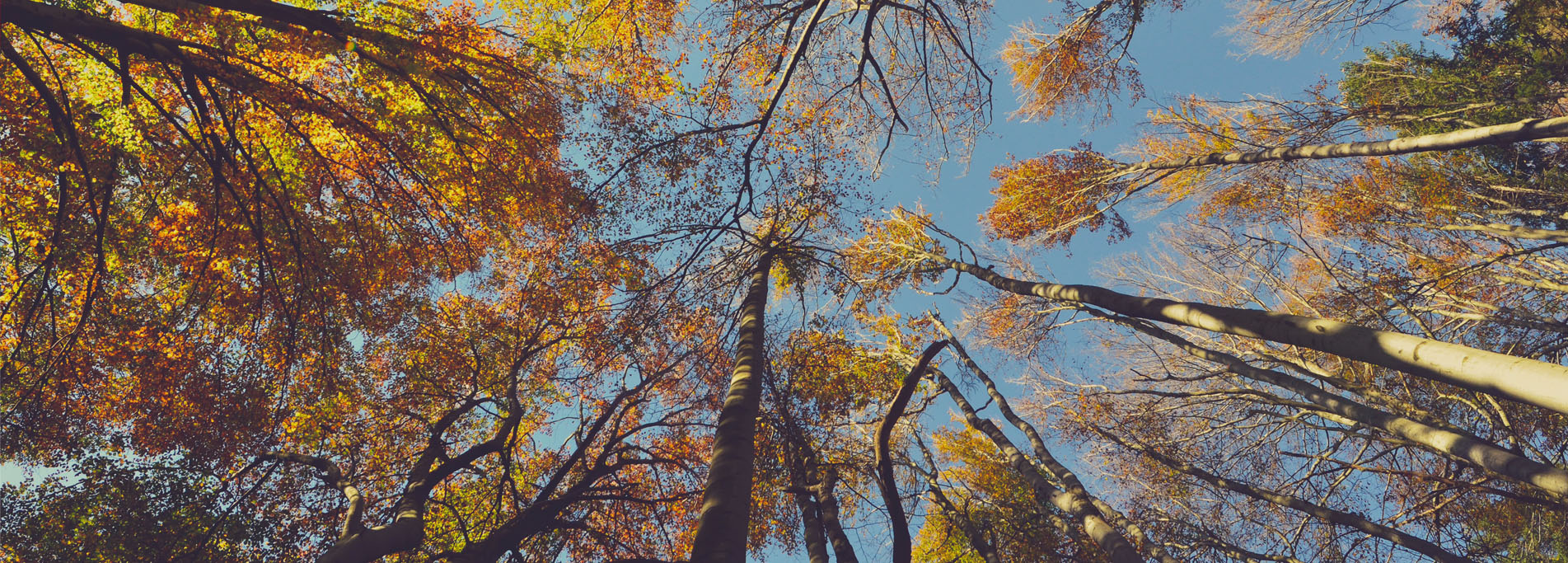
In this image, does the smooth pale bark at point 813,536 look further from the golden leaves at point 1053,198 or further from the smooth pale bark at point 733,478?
the golden leaves at point 1053,198

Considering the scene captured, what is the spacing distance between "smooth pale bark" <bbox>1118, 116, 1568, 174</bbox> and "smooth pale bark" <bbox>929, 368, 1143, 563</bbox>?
483cm

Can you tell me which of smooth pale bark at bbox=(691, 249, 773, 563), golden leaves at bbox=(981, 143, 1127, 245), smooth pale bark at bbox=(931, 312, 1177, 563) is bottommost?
smooth pale bark at bbox=(691, 249, 773, 563)

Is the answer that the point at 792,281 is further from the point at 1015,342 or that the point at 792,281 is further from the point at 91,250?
the point at 91,250

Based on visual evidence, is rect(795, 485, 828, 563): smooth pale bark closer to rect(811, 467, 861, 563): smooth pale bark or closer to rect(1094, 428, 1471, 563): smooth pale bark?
rect(811, 467, 861, 563): smooth pale bark

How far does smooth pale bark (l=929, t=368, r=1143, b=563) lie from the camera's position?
5.45m

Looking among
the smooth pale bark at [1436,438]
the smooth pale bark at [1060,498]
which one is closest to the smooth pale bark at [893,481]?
the smooth pale bark at [1060,498]

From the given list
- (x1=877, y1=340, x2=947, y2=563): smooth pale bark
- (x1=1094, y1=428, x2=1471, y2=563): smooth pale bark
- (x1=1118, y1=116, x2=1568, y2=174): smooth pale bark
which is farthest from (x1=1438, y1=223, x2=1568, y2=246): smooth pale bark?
(x1=877, y1=340, x2=947, y2=563): smooth pale bark

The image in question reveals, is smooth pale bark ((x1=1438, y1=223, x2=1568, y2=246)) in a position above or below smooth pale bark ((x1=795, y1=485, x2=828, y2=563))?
above

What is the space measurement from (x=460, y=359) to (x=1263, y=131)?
42.5 ft

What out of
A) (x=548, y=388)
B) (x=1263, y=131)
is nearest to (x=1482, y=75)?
(x=1263, y=131)

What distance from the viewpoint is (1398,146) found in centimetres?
561

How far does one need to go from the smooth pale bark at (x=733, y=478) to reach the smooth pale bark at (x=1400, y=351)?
3306mm

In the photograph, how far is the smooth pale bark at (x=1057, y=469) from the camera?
7234mm

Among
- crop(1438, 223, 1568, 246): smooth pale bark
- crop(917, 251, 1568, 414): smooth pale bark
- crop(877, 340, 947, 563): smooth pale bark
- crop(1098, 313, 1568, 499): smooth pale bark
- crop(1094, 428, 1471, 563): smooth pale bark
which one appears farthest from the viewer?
crop(1438, 223, 1568, 246): smooth pale bark
